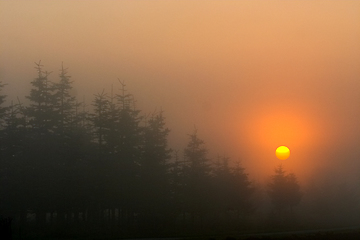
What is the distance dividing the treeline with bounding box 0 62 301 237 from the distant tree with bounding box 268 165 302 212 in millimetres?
20281

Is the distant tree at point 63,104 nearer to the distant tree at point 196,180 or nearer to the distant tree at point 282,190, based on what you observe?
the distant tree at point 196,180

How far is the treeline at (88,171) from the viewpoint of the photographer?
37.0m

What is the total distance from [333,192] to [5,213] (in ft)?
221

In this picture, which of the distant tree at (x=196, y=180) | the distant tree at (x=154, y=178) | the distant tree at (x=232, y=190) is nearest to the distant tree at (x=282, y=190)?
the distant tree at (x=232, y=190)

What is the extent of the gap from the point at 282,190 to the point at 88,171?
3455 cm

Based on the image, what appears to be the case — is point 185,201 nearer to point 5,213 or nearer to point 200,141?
point 200,141

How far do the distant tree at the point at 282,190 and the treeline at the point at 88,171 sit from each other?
20.3 meters

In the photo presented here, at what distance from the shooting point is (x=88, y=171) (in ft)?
127

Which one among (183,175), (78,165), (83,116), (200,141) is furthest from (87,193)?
(200,141)

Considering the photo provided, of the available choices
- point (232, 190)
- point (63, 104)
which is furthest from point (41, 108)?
point (232, 190)

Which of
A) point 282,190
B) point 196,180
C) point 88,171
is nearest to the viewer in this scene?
point 88,171

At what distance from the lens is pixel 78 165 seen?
38.7m

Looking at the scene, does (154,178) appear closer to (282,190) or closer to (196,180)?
(196,180)

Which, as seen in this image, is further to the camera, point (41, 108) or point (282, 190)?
point (282, 190)
